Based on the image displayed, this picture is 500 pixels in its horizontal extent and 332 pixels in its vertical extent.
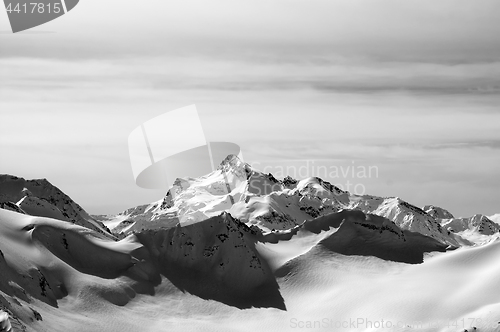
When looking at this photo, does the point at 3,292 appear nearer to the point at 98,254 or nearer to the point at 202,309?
the point at 98,254

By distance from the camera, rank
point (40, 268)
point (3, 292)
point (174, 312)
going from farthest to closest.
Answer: point (174, 312)
point (40, 268)
point (3, 292)

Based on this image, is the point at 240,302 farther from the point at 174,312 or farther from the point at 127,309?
the point at 127,309

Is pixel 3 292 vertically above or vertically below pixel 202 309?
above

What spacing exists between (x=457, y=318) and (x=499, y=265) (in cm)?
3283

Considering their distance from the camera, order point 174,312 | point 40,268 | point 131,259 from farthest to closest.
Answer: point 131,259, point 174,312, point 40,268

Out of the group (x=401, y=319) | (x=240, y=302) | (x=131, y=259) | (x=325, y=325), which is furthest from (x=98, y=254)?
(x=401, y=319)

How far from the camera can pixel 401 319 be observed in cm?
17400

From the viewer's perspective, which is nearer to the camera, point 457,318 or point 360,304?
point 457,318

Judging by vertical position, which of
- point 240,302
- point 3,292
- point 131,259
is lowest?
point 240,302

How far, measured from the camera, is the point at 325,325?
177875 mm

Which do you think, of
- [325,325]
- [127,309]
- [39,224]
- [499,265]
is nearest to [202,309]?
[127,309]

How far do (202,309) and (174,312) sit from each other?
905 cm

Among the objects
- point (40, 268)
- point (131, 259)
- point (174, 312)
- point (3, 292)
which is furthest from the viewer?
point (131, 259)

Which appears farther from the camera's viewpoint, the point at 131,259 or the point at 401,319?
the point at 131,259
